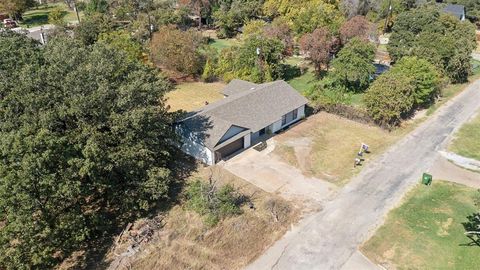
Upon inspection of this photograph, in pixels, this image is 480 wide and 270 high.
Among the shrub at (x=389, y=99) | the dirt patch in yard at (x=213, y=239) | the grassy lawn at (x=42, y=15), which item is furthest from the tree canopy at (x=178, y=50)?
the grassy lawn at (x=42, y=15)

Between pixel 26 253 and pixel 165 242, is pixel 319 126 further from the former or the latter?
pixel 26 253

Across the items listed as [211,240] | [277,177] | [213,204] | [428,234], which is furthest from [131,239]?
[428,234]

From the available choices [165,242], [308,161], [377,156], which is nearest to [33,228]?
[165,242]

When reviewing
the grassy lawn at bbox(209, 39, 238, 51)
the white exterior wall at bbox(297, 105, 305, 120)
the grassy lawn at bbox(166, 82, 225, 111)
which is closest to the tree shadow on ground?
the white exterior wall at bbox(297, 105, 305, 120)

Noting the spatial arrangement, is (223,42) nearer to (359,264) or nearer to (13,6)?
(13,6)

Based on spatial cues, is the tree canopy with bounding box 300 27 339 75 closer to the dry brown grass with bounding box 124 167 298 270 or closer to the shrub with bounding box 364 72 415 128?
the shrub with bounding box 364 72 415 128
